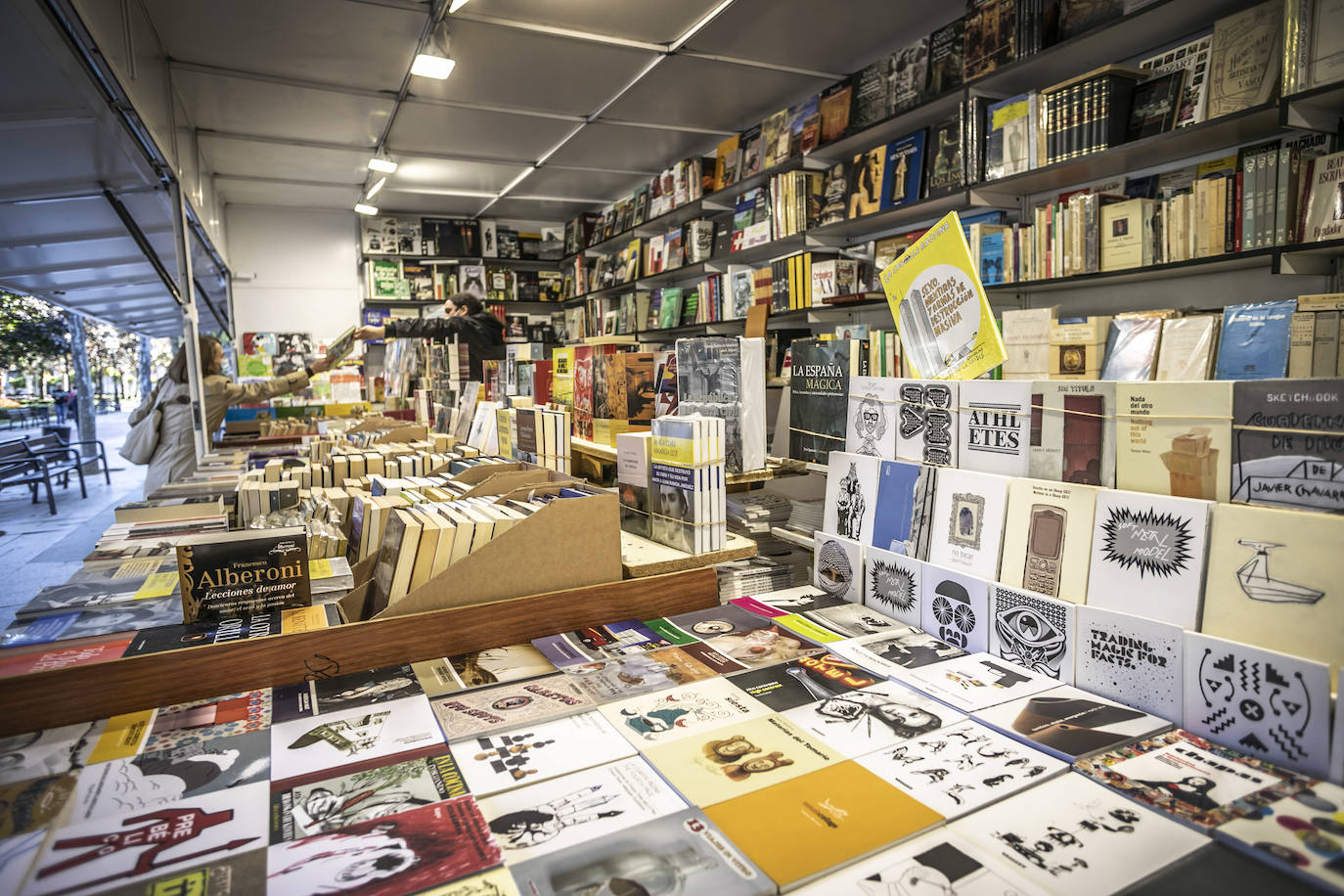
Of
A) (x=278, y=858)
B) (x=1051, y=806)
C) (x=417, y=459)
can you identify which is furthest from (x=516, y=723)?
(x=417, y=459)

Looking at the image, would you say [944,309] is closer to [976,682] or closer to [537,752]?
[976,682]

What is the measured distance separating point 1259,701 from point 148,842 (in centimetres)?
147

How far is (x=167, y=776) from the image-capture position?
1004mm

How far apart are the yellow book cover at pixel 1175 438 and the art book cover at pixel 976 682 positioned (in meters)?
0.38

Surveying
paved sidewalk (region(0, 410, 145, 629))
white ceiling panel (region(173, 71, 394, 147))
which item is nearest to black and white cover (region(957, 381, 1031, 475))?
paved sidewalk (region(0, 410, 145, 629))

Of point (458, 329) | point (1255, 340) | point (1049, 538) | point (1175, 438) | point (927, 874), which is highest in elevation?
point (458, 329)

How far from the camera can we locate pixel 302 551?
1498mm

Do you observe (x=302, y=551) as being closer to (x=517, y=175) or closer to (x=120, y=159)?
(x=120, y=159)

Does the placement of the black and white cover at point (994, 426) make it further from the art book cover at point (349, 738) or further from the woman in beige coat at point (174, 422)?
the woman in beige coat at point (174, 422)

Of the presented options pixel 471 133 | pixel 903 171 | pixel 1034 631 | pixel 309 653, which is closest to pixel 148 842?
pixel 309 653

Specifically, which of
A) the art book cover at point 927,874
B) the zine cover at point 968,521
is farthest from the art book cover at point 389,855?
the zine cover at point 968,521

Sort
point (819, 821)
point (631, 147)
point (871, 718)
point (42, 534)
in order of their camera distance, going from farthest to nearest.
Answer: point (631, 147) → point (42, 534) → point (871, 718) → point (819, 821)

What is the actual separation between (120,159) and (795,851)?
12.2 feet

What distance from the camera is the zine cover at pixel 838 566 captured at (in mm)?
1656
